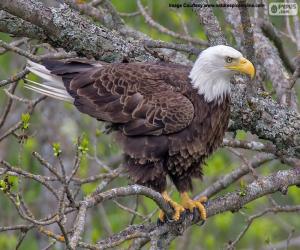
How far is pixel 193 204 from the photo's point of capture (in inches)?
219

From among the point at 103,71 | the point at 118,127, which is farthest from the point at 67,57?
the point at 118,127

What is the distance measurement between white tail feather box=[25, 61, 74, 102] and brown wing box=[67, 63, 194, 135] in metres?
0.22

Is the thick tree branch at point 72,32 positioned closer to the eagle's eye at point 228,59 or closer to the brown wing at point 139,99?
the brown wing at point 139,99

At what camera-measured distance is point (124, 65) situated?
5.62m

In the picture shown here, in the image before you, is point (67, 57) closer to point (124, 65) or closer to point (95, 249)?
point (124, 65)

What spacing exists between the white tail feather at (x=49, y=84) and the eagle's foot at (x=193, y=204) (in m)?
1.15

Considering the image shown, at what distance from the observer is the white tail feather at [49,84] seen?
5812mm

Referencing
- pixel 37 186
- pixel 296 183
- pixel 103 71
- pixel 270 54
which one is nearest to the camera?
pixel 296 183

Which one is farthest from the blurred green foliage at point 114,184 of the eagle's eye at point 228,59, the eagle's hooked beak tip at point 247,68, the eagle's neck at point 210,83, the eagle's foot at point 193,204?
the eagle's hooked beak tip at point 247,68

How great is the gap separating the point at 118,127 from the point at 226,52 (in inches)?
38.7

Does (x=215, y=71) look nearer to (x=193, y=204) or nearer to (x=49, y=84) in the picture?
(x=193, y=204)

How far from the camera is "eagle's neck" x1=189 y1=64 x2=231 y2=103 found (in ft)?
18.3

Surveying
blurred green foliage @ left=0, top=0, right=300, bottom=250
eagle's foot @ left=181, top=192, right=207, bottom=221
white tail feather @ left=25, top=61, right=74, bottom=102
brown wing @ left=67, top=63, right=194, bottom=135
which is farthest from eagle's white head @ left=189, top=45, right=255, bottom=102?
blurred green foliage @ left=0, top=0, right=300, bottom=250

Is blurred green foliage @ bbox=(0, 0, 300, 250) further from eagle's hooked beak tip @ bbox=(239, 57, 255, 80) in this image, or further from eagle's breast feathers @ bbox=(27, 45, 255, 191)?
eagle's hooked beak tip @ bbox=(239, 57, 255, 80)
